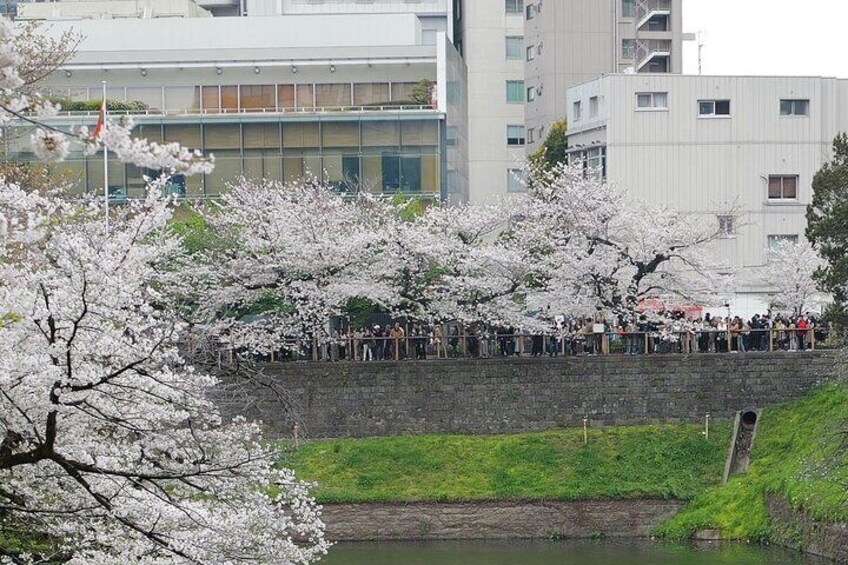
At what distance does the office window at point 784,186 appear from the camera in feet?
188

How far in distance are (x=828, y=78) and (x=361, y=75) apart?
1558 cm

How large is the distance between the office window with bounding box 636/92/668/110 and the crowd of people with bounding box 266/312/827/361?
11.9m

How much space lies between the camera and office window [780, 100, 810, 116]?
186ft

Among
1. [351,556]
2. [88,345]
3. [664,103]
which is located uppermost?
[664,103]

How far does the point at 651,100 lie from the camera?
188 feet

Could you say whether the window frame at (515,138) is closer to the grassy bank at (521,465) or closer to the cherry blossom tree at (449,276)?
the cherry blossom tree at (449,276)

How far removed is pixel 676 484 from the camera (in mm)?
41656

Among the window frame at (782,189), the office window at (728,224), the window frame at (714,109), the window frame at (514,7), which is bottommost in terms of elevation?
the office window at (728,224)

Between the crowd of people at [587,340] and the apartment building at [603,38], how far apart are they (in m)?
31.5

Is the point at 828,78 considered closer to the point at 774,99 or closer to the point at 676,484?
the point at 774,99

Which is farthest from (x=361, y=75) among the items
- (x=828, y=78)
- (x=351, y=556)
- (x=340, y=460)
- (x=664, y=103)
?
(x=351, y=556)

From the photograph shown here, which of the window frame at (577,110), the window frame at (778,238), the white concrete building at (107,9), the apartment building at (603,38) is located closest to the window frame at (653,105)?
the window frame at (577,110)

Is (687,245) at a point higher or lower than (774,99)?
lower

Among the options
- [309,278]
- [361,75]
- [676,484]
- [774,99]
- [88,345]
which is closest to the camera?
[88,345]
